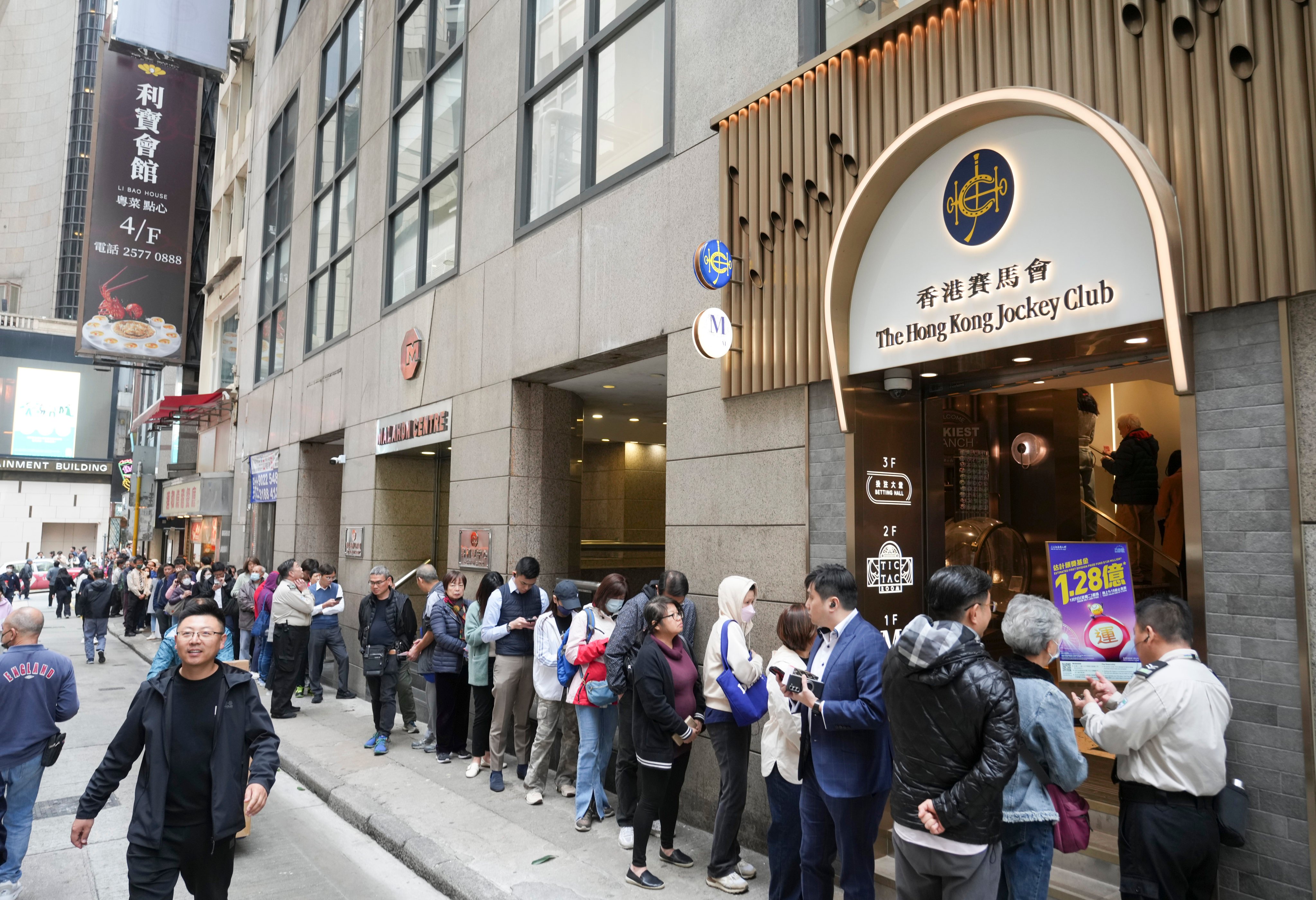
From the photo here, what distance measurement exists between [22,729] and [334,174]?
43.2 feet

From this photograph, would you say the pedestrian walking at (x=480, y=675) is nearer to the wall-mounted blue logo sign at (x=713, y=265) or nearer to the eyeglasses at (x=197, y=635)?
the wall-mounted blue logo sign at (x=713, y=265)

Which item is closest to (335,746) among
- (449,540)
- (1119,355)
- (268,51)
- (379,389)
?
(449,540)

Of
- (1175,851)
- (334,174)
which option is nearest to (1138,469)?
(1175,851)

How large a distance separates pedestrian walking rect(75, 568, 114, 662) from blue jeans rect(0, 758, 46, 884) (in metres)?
13.6

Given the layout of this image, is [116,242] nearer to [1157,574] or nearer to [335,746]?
[335,746]

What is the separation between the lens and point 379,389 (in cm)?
1354

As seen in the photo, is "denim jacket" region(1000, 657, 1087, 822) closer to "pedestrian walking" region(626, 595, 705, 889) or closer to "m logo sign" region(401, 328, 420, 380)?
"pedestrian walking" region(626, 595, 705, 889)

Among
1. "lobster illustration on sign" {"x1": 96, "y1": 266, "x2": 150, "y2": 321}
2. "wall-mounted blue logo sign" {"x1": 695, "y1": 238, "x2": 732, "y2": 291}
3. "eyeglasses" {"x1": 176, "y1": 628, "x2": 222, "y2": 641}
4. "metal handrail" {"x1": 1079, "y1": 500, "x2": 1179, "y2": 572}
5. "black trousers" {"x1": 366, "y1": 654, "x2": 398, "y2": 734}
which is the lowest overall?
"black trousers" {"x1": 366, "y1": 654, "x2": 398, "y2": 734}

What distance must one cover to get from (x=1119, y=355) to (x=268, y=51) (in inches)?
913

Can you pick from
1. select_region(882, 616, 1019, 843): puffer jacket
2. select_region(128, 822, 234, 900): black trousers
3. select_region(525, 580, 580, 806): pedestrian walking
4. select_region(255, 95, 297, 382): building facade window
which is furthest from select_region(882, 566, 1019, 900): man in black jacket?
select_region(255, 95, 297, 382): building facade window

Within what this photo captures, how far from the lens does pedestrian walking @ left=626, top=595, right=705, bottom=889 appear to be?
5559mm

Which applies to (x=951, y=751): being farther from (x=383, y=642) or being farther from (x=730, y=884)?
(x=383, y=642)

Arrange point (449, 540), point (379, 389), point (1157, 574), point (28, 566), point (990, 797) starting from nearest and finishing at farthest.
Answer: point (990, 797)
point (1157, 574)
point (449, 540)
point (379, 389)
point (28, 566)

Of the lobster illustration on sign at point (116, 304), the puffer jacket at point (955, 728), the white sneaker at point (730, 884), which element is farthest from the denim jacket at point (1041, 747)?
the lobster illustration on sign at point (116, 304)
